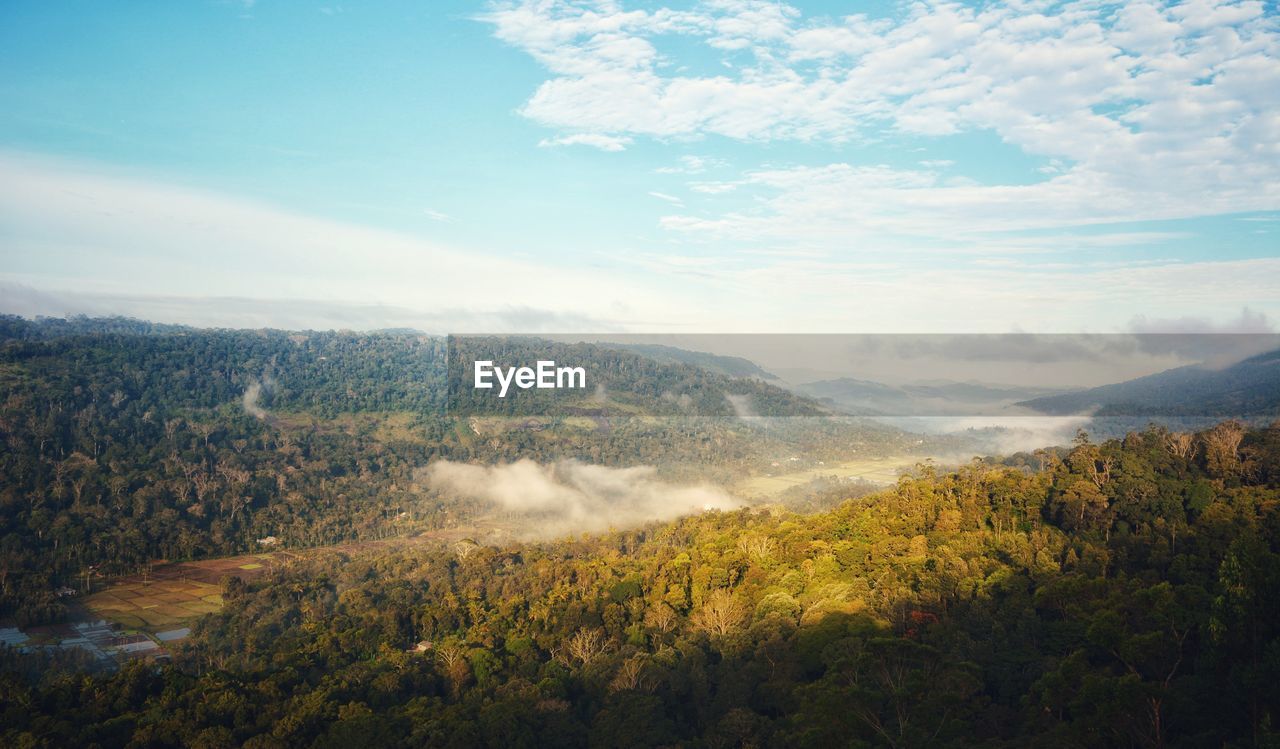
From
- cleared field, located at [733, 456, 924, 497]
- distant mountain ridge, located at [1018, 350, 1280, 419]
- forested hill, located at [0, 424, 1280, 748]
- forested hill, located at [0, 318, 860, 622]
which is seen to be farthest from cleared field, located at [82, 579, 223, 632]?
distant mountain ridge, located at [1018, 350, 1280, 419]

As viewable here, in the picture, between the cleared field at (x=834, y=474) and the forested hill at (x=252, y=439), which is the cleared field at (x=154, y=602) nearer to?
the forested hill at (x=252, y=439)

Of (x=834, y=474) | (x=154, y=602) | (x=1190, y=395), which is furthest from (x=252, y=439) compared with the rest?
(x=1190, y=395)

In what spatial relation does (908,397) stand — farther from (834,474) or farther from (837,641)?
(837,641)

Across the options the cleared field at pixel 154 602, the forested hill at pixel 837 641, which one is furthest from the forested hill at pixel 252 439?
the forested hill at pixel 837 641

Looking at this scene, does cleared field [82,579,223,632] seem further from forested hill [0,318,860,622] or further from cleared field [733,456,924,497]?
cleared field [733,456,924,497]

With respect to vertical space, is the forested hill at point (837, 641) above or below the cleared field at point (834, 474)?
above

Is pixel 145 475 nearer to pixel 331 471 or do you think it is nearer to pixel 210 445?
pixel 210 445
